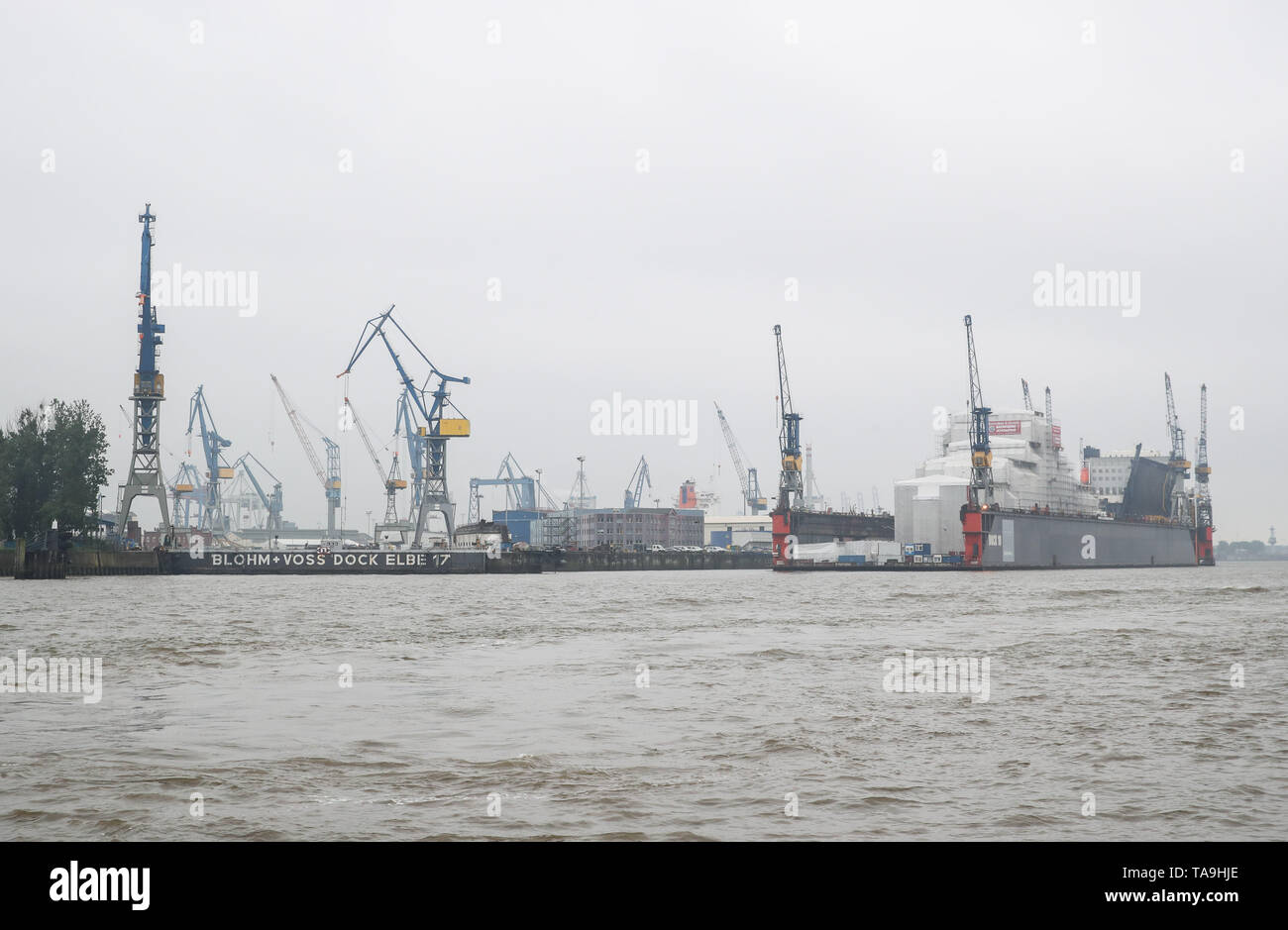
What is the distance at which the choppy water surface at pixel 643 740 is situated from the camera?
10492mm

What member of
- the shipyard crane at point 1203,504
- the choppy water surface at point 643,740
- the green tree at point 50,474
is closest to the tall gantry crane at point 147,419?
the green tree at point 50,474

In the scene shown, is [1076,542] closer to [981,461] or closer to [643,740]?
[981,461]

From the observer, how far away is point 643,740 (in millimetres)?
14797

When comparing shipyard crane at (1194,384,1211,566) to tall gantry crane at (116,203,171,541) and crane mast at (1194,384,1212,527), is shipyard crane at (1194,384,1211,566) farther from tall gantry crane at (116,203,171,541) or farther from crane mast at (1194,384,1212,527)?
tall gantry crane at (116,203,171,541)

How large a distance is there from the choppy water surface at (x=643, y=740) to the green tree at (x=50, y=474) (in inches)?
2343

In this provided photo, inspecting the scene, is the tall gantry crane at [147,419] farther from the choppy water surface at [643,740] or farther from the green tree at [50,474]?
the choppy water surface at [643,740]

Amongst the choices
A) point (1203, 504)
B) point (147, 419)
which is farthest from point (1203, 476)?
point (147, 419)

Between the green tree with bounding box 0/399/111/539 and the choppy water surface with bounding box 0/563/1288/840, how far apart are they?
5952 centimetres

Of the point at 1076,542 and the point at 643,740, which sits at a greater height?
the point at 643,740

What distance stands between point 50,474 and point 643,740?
3353 inches

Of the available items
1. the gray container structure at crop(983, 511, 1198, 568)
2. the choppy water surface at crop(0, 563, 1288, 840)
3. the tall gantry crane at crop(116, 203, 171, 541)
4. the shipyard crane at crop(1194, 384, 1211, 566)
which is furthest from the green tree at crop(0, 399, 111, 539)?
the shipyard crane at crop(1194, 384, 1211, 566)
